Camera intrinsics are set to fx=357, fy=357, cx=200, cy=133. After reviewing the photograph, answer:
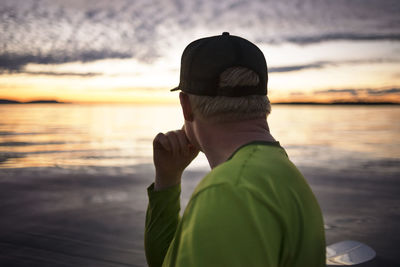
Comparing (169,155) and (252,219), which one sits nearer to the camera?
(252,219)

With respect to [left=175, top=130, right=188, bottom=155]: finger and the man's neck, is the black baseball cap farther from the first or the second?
[left=175, top=130, right=188, bottom=155]: finger

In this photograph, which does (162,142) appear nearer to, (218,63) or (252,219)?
(218,63)

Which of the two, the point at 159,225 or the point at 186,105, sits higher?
the point at 186,105

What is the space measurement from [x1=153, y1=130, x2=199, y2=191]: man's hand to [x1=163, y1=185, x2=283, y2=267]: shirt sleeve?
1.09 metres

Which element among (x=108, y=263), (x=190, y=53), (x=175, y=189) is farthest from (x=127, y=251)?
(x=190, y=53)

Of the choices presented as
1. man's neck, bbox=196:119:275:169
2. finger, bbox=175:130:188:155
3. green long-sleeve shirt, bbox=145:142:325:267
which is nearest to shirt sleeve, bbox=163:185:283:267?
green long-sleeve shirt, bbox=145:142:325:267

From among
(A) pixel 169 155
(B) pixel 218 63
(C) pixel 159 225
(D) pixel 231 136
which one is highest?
(B) pixel 218 63

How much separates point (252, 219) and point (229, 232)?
0.08m

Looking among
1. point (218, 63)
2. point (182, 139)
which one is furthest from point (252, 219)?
point (182, 139)

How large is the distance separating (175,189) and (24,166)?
10900 mm

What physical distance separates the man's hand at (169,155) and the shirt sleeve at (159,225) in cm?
7

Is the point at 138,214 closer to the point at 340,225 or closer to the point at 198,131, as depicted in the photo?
the point at 340,225

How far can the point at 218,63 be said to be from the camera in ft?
4.91

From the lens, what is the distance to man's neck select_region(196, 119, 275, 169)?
1514mm
